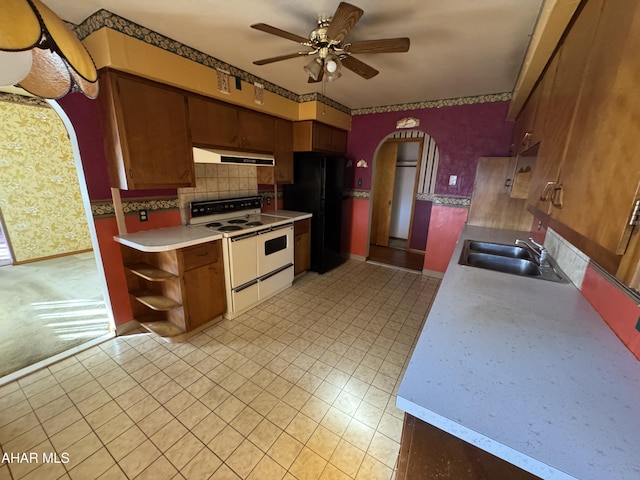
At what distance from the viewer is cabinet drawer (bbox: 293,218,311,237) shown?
11.0 feet

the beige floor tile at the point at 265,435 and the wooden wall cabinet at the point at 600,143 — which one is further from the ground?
the wooden wall cabinet at the point at 600,143

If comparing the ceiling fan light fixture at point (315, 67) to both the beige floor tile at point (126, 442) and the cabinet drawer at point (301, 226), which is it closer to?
the cabinet drawer at point (301, 226)

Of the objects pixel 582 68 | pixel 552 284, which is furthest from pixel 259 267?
pixel 582 68

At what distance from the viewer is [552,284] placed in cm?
141

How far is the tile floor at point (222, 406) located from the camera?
1.35 meters

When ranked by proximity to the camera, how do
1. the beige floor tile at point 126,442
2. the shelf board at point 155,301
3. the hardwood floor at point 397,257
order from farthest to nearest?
1. the hardwood floor at point 397,257
2. the shelf board at point 155,301
3. the beige floor tile at point 126,442

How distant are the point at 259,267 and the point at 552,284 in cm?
244

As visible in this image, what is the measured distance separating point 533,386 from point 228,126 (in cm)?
292

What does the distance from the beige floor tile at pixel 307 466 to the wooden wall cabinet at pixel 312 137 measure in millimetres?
3187

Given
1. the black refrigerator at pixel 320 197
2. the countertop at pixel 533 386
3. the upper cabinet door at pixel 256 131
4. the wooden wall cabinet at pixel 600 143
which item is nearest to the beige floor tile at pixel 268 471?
the countertop at pixel 533 386

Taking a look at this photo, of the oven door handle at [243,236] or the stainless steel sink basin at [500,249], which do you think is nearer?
the stainless steel sink basin at [500,249]

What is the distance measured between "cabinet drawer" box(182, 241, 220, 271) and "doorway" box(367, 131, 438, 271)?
2852mm

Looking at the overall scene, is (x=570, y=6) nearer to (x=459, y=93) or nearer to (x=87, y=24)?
(x=459, y=93)

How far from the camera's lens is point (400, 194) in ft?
17.4
